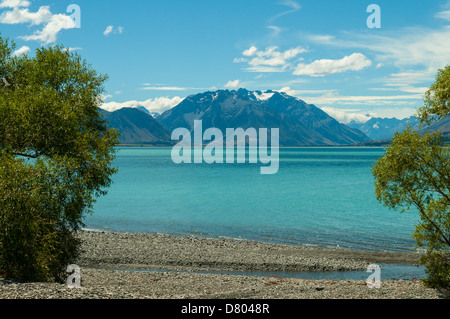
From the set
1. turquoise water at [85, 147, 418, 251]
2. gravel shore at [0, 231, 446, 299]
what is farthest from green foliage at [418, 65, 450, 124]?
turquoise water at [85, 147, 418, 251]

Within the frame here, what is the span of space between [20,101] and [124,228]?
43292mm

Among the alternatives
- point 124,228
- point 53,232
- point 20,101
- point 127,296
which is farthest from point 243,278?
point 124,228

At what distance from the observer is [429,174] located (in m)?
26.2

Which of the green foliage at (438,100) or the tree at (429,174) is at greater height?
the green foliage at (438,100)

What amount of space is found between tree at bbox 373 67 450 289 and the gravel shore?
7.76ft

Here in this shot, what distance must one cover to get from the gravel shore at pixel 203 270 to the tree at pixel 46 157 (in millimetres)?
2343

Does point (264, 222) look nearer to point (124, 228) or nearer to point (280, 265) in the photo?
point (124, 228)

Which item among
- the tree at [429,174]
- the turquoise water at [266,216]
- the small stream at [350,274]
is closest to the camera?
the tree at [429,174]

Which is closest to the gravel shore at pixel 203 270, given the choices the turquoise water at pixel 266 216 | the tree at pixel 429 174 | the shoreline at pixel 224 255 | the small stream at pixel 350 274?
the shoreline at pixel 224 255

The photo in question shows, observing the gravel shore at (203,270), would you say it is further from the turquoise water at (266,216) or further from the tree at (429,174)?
the turquoise water at (266,216)

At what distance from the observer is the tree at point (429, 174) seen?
1030 inches

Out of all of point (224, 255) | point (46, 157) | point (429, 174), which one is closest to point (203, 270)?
point (224, 255)

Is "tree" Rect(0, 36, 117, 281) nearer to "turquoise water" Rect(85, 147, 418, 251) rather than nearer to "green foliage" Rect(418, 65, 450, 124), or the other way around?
"green foliage" Rect(418, 65, 450, 124)

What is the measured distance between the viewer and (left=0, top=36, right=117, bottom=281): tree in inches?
876
